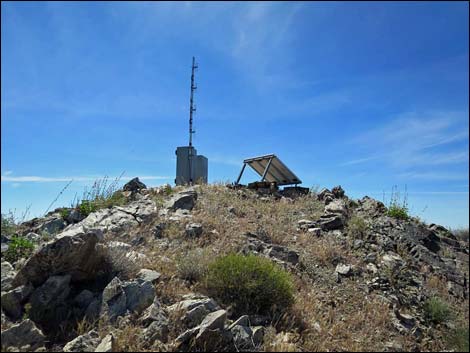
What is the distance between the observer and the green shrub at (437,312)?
570 cm

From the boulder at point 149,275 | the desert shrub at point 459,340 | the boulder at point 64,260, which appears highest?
the boulder at point 64,260

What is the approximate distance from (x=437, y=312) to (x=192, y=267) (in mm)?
3876

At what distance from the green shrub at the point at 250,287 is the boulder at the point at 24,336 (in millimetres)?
2268

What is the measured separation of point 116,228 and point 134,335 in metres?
3.49

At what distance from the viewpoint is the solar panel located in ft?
43.8

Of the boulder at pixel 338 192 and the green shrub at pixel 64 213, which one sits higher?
the boulder at pixel 338 192

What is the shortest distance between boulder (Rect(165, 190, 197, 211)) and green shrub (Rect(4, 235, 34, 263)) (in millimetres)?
4261

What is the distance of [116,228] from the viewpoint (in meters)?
7.41

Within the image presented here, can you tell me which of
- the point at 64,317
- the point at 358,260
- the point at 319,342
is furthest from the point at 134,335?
the point at 358,260

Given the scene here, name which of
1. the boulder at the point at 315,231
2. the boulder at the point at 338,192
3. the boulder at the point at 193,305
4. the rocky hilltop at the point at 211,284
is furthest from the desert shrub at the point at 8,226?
the boulder at the point at 338,192

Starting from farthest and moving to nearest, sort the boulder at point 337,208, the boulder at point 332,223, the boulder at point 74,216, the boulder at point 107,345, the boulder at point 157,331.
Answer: the boulder at point 337,208
the boulder at point 332,223
the boulder at point 74,216
the boulder at point 157,331
the boulder at point 107,345

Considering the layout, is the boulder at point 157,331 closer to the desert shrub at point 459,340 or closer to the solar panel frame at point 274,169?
the desert shrub at point 459,340

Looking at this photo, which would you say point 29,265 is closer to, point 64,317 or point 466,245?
point 64,317

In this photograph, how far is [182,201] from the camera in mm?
9914
